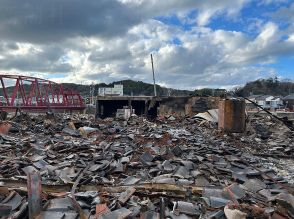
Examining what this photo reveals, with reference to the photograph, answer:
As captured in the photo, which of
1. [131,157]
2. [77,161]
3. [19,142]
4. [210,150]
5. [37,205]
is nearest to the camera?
[37,205]

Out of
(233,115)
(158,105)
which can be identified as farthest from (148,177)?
(158,105)

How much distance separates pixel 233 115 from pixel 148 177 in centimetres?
844

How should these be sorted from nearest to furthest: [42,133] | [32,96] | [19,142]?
[19,142] → [42,133] → [32,96]

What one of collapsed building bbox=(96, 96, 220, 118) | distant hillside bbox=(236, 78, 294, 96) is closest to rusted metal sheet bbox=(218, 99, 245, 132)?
collapsed building bbox=(96, 96, 220, 118)

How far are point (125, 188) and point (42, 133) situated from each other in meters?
8.35

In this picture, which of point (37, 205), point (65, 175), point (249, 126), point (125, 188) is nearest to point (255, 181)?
point (125, 188)

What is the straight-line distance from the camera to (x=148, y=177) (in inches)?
291

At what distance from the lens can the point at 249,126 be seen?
1580 centimetres

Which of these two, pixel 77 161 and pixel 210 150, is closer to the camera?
pixel 77 161

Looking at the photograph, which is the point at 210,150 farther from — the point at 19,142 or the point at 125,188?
the point at 19,142

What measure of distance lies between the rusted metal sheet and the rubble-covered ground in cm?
169

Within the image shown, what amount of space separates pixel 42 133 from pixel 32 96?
Result: 85.9 ft

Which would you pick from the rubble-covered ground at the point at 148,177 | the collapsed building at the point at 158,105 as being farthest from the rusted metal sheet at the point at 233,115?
the collapsed building at the point at 158,105

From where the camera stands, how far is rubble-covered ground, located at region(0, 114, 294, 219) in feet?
17.5
